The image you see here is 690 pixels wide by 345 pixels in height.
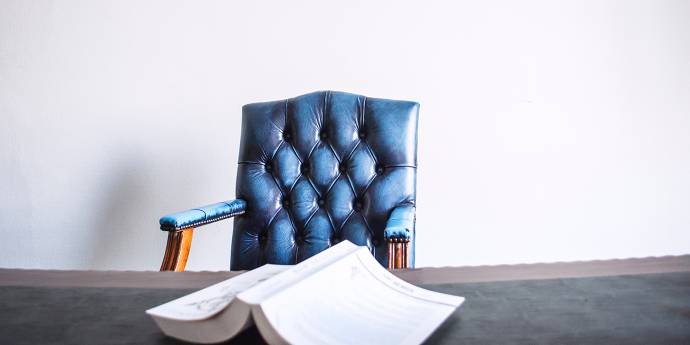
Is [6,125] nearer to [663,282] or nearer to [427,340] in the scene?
[427,340]

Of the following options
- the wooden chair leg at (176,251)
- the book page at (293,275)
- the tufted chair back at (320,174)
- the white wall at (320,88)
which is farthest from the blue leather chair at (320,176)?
the book page at (293,275)

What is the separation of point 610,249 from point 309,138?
130 cm

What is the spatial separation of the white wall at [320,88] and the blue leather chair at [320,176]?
44cm

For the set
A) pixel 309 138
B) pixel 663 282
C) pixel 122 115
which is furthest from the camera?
pixel 122 115

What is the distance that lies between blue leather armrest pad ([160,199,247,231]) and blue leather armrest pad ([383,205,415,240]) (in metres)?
0.40

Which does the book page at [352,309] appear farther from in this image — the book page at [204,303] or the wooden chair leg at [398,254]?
the wooden chair leg at [398,254]

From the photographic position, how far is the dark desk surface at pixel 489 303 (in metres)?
0.46

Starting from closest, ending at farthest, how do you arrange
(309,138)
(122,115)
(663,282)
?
1. (663,282)
2. (309,138)
3. (122,115)

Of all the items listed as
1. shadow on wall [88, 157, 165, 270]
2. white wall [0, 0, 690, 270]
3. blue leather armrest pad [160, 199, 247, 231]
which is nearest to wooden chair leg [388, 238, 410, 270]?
blue leather armrest pad [160, 199, 247, 231]

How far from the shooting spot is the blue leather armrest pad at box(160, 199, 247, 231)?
977mm

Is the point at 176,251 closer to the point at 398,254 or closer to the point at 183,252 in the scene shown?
the point at 183,252

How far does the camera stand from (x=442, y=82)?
5.63ft

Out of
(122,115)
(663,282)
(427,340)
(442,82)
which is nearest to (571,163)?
(442,82)

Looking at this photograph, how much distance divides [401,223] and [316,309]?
1.85ft
